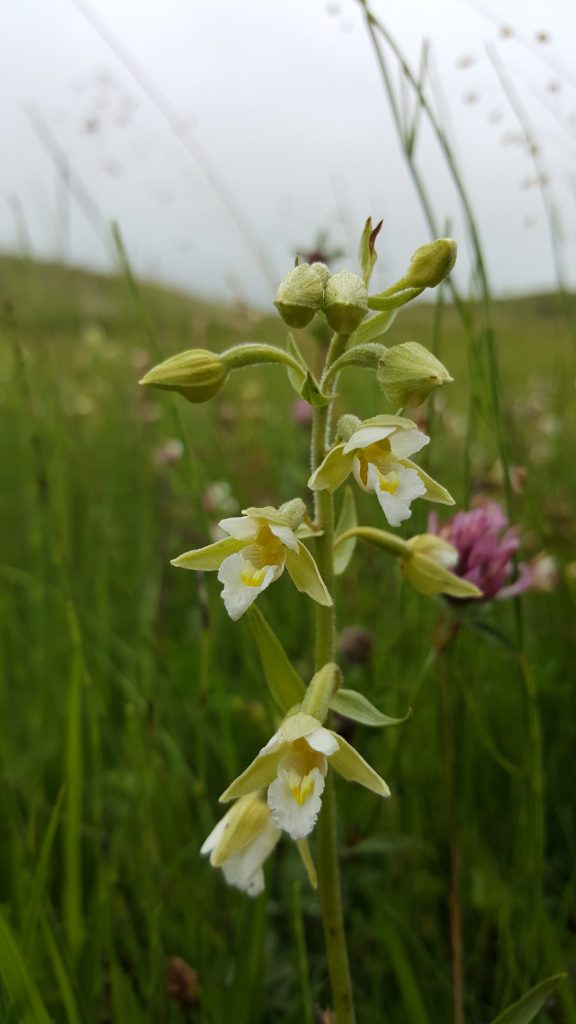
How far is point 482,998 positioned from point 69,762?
60 centimetres

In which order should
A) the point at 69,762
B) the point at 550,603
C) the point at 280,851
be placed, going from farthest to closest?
the point at 550,603, the point at 280,851, the point at 69,762

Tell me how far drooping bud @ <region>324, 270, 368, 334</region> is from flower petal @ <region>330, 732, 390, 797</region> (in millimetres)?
355

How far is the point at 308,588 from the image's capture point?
31.7 inches

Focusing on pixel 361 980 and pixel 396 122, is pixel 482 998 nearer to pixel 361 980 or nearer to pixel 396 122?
pixel 361 980

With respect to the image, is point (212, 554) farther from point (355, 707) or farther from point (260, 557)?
point (355, 707)

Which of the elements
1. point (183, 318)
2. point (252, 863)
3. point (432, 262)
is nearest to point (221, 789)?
point (252, 863)

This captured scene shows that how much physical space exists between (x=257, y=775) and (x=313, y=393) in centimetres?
34

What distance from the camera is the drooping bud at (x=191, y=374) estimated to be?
860 millimetres

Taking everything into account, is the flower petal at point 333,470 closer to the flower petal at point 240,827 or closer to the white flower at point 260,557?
the white flower at point 260,557

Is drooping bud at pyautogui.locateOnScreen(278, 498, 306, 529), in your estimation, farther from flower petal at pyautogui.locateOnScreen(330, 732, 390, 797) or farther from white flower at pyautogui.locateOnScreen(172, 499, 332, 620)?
flower petal at pyautogui.locateOnScreen(330, 732, 390, 797)

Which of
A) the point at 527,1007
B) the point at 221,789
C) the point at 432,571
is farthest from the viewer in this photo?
the point at 221,789

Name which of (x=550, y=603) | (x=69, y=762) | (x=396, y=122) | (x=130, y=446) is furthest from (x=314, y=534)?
(x=130, y=446)

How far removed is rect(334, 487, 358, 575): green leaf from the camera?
0.91 m

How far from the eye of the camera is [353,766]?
79 centimetres
